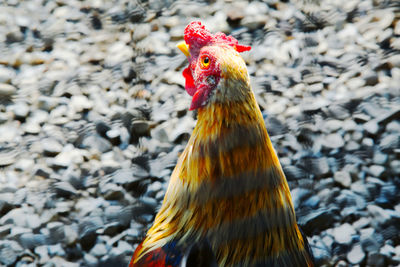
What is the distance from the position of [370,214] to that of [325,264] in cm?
24

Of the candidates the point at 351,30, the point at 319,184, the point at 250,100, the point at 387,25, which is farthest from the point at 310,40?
the point at 250,100

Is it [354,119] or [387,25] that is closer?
[354,119]

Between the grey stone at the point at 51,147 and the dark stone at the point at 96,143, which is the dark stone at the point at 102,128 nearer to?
the dark stone at the point at 96,143

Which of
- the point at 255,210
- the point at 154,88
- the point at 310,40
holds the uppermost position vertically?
the point at 310,40

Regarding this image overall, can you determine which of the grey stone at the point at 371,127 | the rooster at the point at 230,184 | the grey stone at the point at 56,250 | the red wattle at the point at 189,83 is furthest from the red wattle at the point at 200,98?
the grey stone at the point at 371,127

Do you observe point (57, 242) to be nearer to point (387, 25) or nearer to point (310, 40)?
point (310, 40)

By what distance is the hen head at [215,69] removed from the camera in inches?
40.1

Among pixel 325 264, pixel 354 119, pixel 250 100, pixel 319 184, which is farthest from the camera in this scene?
pixel 354 119

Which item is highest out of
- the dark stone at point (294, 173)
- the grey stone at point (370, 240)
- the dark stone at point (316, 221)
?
the dark stone at point (294, 173)

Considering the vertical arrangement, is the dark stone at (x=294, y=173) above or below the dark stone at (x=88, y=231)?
above

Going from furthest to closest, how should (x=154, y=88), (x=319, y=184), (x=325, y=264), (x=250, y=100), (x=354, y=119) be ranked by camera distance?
1. (x=154, y=88)
2. (x=354, y=119)
3. (x=319, y=184)
4. (x=325, y=264)
5. (x=250, y=100)

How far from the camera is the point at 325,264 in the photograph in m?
1.54

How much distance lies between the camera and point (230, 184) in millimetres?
1041

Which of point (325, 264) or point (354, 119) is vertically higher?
point (354, 119)
